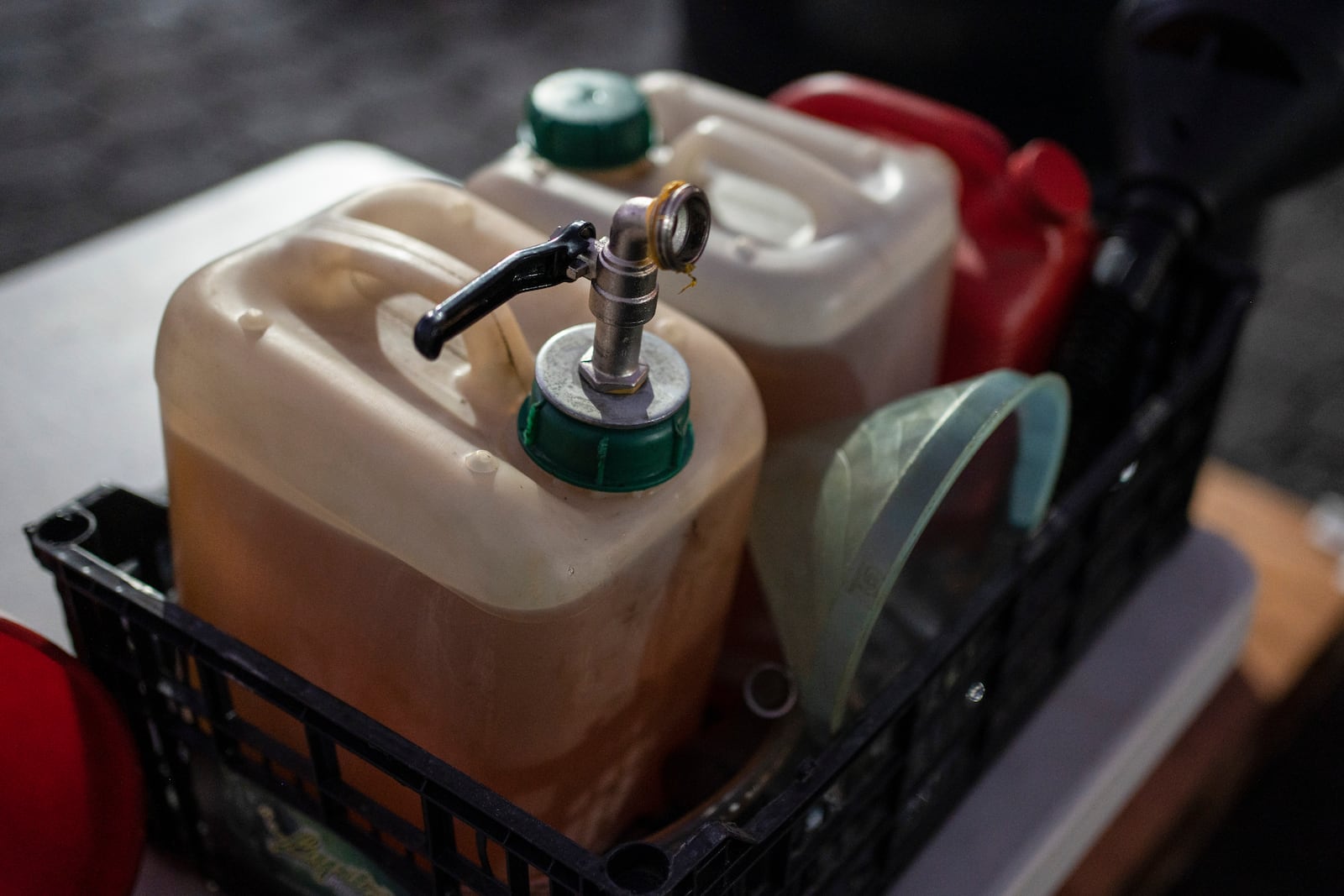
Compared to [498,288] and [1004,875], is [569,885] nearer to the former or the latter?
[498,288]

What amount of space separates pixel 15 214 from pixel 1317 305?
190 cm

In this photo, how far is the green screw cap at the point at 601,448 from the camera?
42cm

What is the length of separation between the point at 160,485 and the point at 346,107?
5.21ft

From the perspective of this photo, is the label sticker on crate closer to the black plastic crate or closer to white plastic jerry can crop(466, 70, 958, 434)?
the black plastic crate

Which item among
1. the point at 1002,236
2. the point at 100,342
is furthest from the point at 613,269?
the point at 100,342

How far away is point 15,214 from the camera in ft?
5.91

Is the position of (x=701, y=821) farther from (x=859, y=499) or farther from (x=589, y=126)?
(x=589, y=126)

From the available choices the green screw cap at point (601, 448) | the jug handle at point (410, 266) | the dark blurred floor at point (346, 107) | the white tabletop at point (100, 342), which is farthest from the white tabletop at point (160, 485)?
the dark blurred floor at point (346, 107)

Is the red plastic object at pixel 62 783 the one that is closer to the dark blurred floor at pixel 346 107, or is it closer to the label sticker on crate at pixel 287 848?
the label sticker on crate at pixel 287 848

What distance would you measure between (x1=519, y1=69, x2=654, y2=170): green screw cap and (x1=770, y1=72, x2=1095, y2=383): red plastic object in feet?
0.62

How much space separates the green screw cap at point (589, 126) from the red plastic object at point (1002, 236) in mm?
188

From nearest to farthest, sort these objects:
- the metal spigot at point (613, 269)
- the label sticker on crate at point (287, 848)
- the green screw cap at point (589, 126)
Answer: the metal spigot at point (613, 269)
the label sticker on crate at point (287, 848)
the green screw cap at point (589, 126)

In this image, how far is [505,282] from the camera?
0.39m

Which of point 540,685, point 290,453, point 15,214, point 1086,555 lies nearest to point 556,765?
point 540,685
